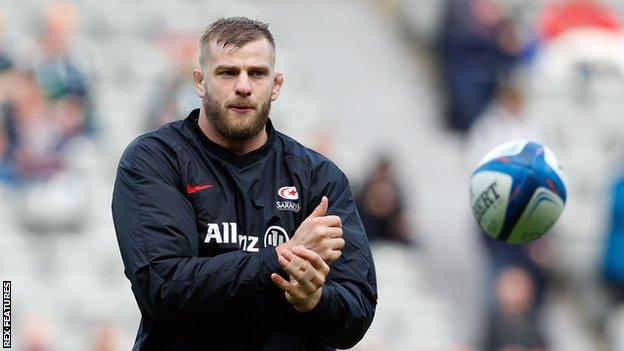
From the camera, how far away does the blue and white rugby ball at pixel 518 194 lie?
5.50 m

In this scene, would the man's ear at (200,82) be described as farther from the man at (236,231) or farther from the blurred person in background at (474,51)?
the blurred person in background at (474,51)

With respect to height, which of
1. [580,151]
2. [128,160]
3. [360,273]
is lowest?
[580,151]

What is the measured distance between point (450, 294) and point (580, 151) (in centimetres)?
199

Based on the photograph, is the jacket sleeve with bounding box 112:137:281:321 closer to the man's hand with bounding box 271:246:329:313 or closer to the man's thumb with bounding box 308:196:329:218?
the man's hand with bounding box 271:246:329:313

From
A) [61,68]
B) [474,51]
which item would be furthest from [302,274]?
[474,51]

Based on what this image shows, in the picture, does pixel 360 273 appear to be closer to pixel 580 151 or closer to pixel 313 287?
pixel 313 287

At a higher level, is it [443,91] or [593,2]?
[593,2]

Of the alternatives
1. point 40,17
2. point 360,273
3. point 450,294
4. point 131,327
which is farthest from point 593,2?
point 360,273

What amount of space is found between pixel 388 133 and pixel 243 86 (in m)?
8.54

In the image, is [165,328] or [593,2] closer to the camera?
[165,328]

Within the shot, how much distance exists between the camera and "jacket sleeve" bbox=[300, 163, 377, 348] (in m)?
4.26

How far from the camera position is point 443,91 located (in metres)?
13.3

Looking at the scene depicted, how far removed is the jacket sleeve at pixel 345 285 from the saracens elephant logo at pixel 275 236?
0.15m

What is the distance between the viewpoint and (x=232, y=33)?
4.35 metres
